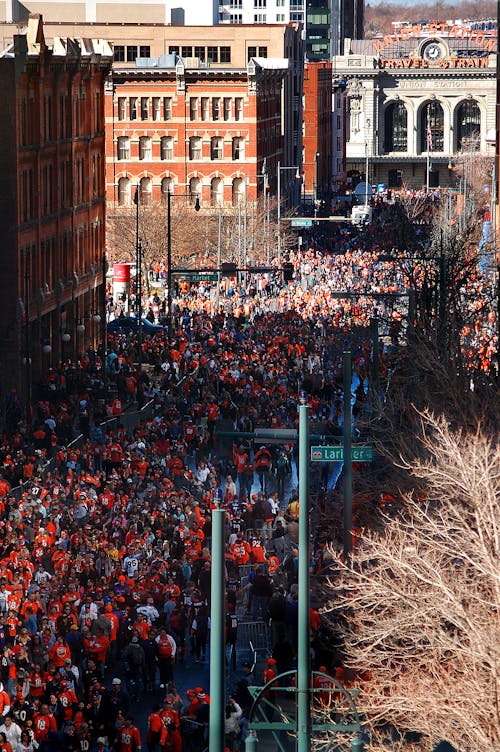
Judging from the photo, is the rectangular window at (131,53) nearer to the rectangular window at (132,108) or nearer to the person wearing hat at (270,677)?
the rectangular window at (132,108)

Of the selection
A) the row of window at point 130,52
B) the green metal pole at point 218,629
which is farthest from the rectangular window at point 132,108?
the green metal pole at point 218,629

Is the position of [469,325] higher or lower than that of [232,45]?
lower

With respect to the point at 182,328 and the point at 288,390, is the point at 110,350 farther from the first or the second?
the point at 288,390

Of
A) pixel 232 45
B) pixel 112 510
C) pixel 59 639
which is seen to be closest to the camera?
pixel 59 639

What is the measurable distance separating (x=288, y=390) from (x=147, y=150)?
59779 mm

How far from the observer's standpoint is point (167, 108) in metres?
109

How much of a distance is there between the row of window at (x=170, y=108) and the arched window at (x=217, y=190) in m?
3.69

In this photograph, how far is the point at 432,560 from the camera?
67.3 ft

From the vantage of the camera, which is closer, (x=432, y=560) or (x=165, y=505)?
(x=432, y=560)

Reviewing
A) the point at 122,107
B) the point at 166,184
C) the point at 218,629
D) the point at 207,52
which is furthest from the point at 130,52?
the point at 218,629

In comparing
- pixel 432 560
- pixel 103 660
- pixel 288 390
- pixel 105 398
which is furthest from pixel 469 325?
pixel 432 560

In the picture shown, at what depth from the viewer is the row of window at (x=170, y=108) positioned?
4252 inches

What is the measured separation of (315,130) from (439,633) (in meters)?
142

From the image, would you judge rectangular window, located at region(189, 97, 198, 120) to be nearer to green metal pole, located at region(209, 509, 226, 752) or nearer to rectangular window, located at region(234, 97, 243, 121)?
rectangular window, located at region(234, 97, 243, 121)
